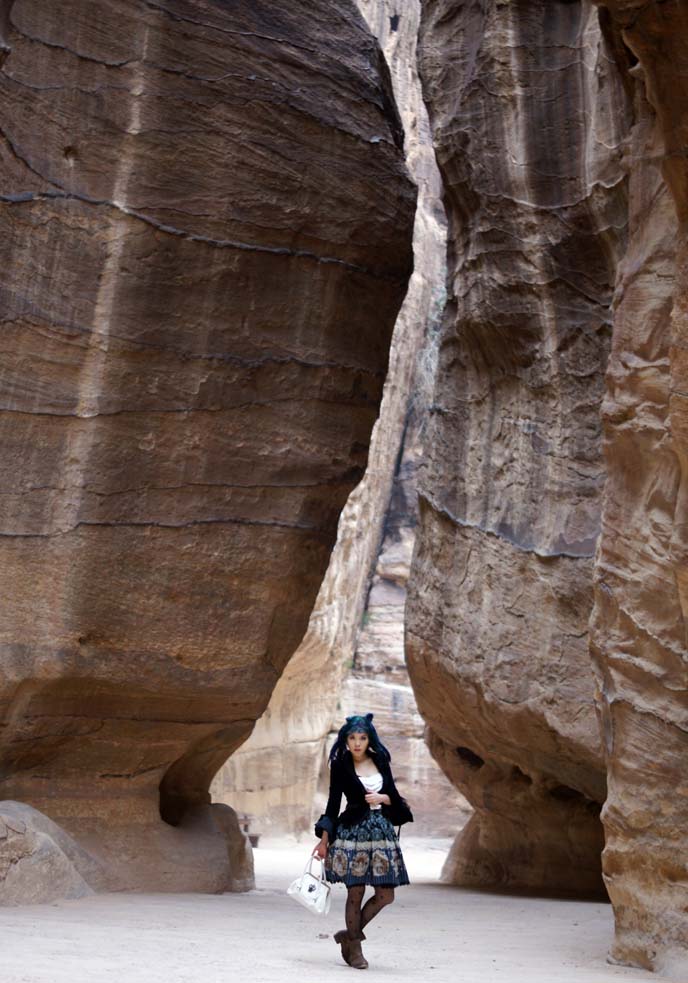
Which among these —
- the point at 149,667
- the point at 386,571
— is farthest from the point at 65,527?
the point at 386,571

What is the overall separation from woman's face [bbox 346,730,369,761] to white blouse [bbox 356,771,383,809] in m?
0.10

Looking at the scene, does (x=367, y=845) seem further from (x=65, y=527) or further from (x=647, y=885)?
(x=65, y=527)

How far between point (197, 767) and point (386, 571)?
13.1 metres

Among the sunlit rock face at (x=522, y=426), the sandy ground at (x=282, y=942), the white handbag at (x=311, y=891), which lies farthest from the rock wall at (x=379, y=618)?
the white handbag at (x=311, y=891)

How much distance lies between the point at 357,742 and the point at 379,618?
1705cm

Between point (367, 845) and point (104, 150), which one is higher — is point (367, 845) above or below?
below

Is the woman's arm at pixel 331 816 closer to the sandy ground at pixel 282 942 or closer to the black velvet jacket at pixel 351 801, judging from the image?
the black velvet jacket at pixel 351 801

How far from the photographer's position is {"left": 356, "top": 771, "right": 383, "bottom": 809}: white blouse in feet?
16.2

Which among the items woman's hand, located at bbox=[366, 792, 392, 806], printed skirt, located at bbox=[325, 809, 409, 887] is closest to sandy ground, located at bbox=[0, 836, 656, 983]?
printed skirt, located at bbox=[325, 809, 409, 887]

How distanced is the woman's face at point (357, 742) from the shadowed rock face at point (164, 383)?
11.2 feet

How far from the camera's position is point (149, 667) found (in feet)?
26.8

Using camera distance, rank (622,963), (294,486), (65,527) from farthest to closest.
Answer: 1. (294,486)
2. (65,527)
3. (622,963)

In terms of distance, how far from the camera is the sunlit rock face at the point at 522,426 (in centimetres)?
895

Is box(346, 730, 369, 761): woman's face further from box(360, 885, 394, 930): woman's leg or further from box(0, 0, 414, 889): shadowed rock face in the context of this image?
box(0, 0, 414, 889): shadowed rock face
